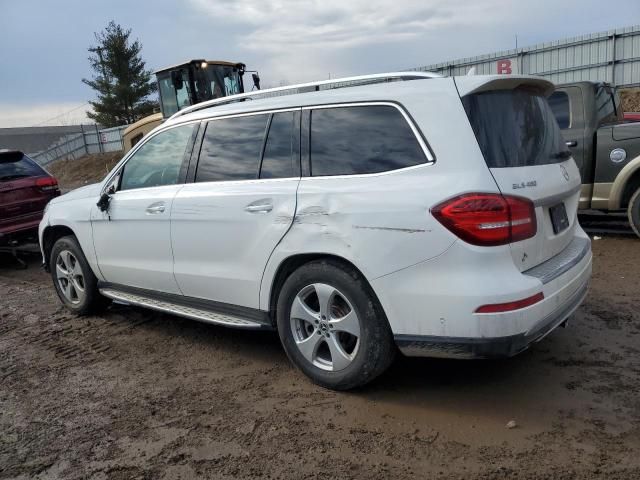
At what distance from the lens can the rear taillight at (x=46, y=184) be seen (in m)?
8.66

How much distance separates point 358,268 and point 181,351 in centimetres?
200

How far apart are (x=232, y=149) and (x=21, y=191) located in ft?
19.4

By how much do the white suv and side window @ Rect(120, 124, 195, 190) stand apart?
0.08 feet

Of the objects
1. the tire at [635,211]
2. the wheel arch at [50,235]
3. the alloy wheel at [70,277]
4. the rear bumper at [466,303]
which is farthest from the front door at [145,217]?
the tire at [635,211]

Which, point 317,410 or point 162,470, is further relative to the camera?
point 317,410

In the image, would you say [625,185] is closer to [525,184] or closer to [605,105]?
[605,105]

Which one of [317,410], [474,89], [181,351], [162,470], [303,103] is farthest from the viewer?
[181,351]

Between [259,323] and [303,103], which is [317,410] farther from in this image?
[303,103]

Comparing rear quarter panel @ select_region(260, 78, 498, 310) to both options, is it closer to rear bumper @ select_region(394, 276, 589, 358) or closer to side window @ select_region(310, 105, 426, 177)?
side window @ select_region(310, 105, 426, 177)

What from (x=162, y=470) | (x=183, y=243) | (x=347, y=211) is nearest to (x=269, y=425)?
(x=162, y=470)

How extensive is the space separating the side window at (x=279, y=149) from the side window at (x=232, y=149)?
0.07 metres

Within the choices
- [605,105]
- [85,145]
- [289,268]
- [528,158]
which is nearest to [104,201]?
[289,268]

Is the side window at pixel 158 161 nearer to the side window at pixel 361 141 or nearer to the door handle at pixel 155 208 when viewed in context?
the door handle at pixel 155 208

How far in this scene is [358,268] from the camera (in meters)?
3.12
